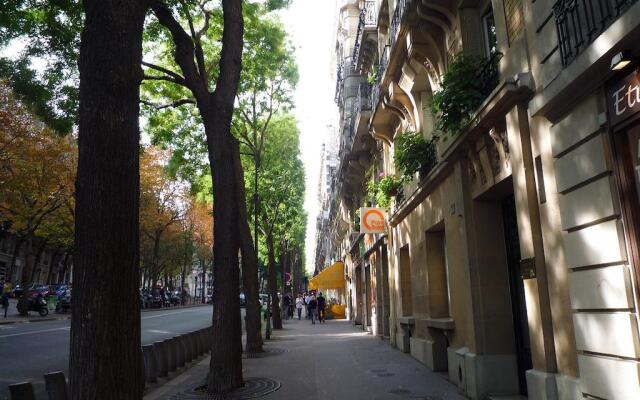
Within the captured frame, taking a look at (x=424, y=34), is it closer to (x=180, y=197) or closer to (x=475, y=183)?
(x=475, y=183)

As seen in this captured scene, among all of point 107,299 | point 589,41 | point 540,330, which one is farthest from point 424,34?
point 107,299

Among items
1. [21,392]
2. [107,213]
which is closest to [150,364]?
[21,392]

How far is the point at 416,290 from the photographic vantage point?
512 inches

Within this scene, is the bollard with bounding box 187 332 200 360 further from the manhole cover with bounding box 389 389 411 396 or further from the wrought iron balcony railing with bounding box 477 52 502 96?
the wrought iron balcony railing with bounding box 477 52 502 96

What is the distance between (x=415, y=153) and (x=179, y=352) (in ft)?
24.3

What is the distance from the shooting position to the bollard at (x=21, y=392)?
4625mm

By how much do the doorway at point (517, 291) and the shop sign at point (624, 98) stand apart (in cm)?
360

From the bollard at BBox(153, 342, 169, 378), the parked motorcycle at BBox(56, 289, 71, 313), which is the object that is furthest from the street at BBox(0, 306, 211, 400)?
the parked motorcycle at BBox(56, 289, 71, 313)

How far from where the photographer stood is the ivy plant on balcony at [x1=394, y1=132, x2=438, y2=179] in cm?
1145

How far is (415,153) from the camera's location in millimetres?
11531

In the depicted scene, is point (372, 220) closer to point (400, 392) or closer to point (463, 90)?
point (400, 392)

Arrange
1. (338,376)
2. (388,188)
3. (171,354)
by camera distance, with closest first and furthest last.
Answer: (338,376)
(171,354)
(388,188)

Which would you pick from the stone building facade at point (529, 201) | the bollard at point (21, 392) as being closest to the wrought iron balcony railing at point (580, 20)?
the stone building facade at point (529, 201)

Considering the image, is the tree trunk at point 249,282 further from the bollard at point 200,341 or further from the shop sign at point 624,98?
the shop sign at point 624,98
